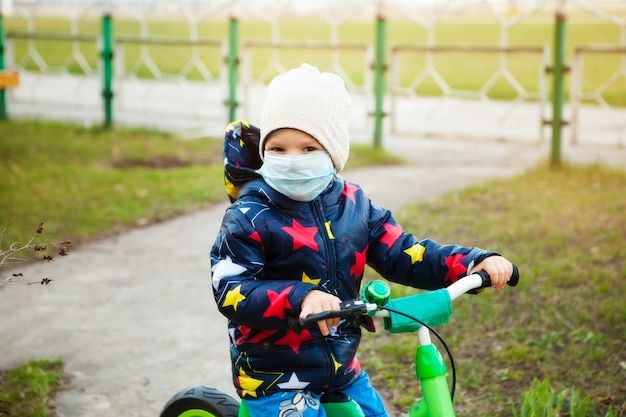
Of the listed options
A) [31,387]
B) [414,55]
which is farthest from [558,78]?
[414,55]

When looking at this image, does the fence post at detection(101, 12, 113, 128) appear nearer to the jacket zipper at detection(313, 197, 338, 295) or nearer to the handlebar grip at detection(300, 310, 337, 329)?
the jacket zipper at detection(313, 197, 338, 295)

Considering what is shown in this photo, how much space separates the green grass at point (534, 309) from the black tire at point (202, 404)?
3.70ft

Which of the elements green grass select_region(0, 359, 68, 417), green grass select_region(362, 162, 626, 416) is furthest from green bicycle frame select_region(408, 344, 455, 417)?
green grass select_region(0, 359, 68, 417)

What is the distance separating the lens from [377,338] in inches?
174

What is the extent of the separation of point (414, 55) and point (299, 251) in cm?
2114

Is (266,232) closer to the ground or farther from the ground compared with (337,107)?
closer to the ground

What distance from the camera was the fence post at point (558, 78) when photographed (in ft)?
25.8

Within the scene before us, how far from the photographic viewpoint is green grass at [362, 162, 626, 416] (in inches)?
148

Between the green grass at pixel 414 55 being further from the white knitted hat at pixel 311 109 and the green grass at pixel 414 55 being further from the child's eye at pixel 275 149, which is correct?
the child's eye at pixel 275 149

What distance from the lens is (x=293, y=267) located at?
7.88 ft

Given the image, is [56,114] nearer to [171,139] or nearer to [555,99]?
[171,139]

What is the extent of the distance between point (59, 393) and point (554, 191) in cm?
448

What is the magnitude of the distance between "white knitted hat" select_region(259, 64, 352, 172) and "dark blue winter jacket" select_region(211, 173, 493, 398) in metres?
0.16

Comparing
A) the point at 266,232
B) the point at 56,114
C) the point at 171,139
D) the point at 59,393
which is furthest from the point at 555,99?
the point at 56,114
